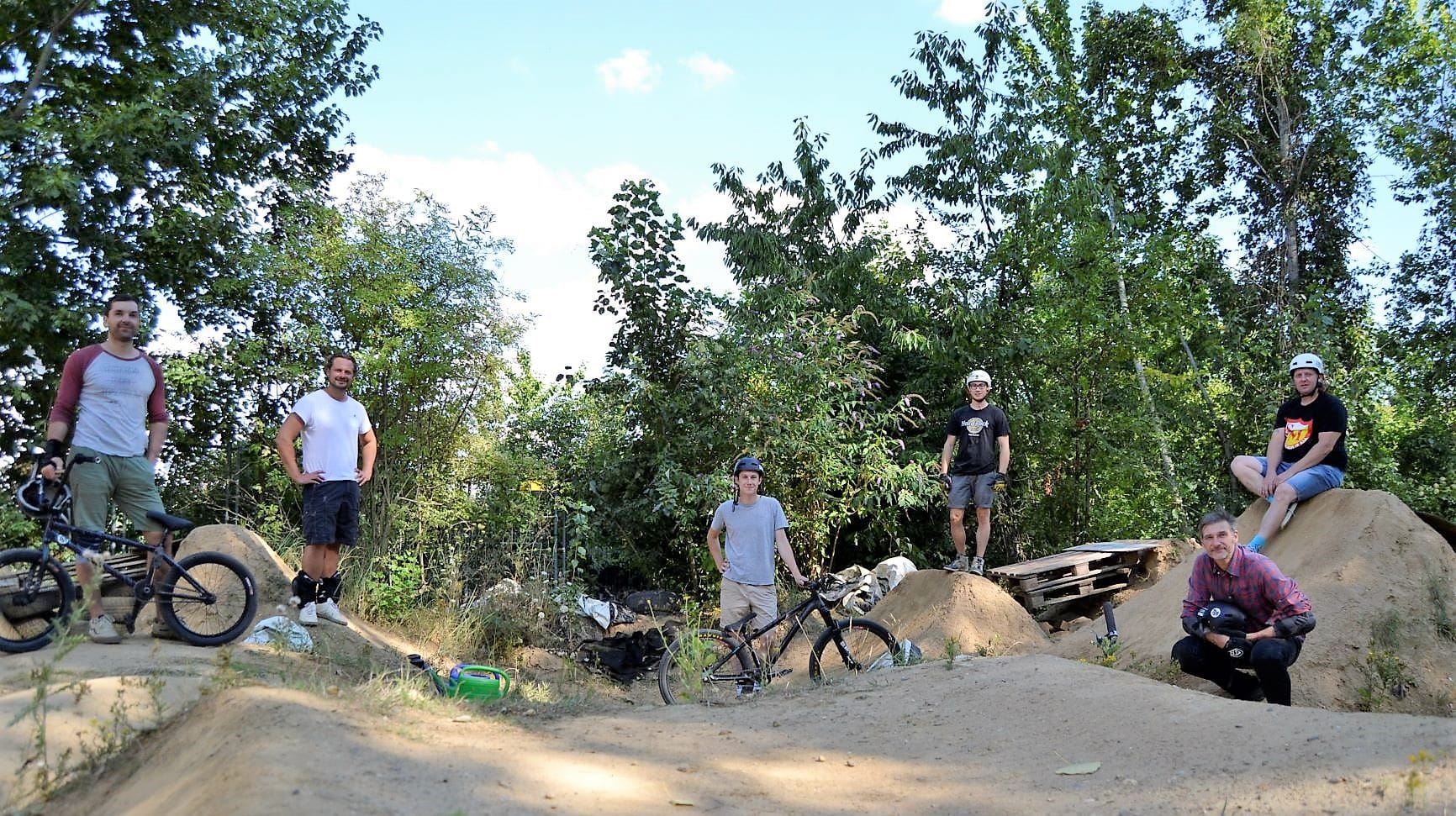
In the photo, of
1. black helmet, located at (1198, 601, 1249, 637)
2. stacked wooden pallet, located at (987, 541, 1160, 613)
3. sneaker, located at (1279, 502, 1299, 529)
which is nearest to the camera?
black helmet, located at (1198, 601, 1249, 637)

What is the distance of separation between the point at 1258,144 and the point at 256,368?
19.4 m

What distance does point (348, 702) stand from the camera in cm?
449

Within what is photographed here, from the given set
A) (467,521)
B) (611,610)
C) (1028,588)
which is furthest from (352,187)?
(1028,588)

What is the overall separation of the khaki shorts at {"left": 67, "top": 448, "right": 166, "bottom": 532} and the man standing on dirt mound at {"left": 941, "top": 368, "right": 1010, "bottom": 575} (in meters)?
6.15

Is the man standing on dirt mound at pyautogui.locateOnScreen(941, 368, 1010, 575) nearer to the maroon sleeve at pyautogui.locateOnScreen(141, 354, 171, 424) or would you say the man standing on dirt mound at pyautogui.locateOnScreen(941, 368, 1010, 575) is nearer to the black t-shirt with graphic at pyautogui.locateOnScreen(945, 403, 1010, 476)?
the black t-shirt with graphic at pyautogui.locateOnScreen(945, 403, 1010, 476)

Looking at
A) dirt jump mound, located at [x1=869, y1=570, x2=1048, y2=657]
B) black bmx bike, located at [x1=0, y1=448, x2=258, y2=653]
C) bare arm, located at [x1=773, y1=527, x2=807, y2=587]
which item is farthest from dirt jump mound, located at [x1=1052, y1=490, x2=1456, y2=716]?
black bmx bike, located at [x1=0, y1=448, x2=258, y2=653]

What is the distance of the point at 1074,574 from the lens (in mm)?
10883

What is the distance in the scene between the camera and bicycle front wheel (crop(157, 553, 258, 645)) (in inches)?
261

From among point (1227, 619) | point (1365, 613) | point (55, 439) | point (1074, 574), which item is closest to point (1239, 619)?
point (1227, 619)

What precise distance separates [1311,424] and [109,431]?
7910 millimetres

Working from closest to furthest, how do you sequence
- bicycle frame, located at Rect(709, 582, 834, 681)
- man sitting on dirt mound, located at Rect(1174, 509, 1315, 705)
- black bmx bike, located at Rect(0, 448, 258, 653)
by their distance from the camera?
man sitting on dirt mound, located at Rect(1174, 509, 1315, 705)
black bmx bike, located at Rect(0, 448, 258, 653)
bicycle frame, located at Rect(709, 582, 834, 681)

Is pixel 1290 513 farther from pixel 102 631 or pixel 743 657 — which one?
pixel 102 631

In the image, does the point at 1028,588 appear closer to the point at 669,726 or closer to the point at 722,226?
the point at 669,726

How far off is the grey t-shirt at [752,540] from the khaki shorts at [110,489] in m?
3.65
